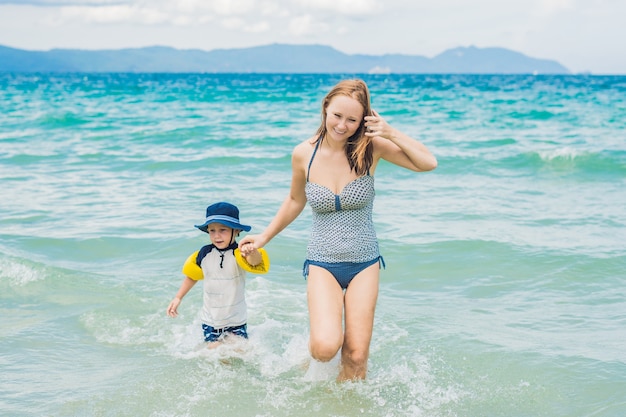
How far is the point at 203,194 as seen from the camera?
12.0 metres

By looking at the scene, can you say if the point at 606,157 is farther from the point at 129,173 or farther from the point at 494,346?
the point at 494,346

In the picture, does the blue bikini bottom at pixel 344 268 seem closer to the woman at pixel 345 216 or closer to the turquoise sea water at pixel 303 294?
the woman at pixel 345 216

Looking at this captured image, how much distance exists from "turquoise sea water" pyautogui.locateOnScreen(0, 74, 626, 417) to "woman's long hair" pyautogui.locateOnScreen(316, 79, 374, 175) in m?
1.39

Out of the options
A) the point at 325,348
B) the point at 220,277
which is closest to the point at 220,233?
the point at 220,277

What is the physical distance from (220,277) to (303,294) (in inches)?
79.3

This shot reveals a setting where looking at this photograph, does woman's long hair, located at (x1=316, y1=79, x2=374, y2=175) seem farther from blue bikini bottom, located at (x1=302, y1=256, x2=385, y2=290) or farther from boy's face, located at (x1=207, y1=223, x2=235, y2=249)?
boy's face, located at (x1=207, y1=223, x2=235, y2=249)

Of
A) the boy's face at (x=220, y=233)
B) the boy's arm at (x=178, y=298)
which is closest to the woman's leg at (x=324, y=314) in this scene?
the boy's face at (x=220, y=233)

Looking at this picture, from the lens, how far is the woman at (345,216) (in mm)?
4590

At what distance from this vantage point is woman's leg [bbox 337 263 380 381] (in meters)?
4.66

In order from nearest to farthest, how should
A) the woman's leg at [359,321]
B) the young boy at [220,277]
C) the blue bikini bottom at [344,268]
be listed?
the woman's leg at [359,321] < the blue bikini bottom at [344,268] < the young boy at [220,277]

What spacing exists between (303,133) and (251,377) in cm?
1724

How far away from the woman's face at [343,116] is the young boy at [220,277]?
3.25ft

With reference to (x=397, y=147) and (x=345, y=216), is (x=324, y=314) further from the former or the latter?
(x=397, y=147)

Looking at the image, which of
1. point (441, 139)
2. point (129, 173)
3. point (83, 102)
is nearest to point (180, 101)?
point (83, 102)
